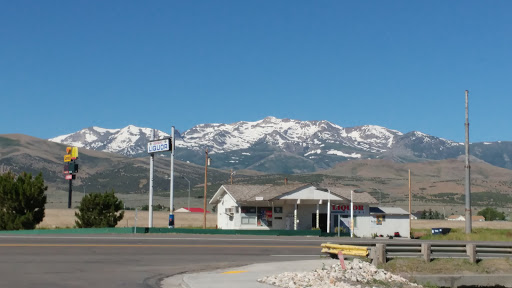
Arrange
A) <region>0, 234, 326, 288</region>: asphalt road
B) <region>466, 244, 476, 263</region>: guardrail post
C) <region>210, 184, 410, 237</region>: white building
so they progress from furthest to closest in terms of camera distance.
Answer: <region>210, 184, 410, 237</region>: white building, <region>466, 244, 476, 263</region>: guardrail post, <region>0, 234, 326, 288</region>: asphalt road

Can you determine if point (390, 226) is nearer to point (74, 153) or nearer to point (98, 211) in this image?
point (98, 211)

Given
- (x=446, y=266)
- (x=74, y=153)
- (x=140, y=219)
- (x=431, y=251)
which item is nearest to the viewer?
(x=446, y=266)

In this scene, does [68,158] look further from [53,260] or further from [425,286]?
[425,286]

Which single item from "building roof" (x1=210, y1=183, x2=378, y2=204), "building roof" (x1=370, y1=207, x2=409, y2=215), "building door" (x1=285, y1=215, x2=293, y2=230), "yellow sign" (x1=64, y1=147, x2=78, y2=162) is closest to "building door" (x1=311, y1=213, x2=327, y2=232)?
"building door" (x1=285, y1=215, x2=293, y2=230)

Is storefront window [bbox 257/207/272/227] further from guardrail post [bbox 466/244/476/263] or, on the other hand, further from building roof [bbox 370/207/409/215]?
guardrail post [bbox 466/244/476/263]

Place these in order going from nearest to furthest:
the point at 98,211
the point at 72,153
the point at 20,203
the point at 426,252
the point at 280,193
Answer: the point at 426,252 → the point at 280,193 → the point at 20,203 → the point at 98,211 → the point at 72,153

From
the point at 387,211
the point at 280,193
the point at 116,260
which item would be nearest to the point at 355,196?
the point at 387,211

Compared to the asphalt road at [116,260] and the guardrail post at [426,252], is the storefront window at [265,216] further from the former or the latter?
the guardrail post at [426,252]

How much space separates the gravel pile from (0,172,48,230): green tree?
54.3m

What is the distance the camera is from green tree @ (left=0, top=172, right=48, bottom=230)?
6994 centimetres

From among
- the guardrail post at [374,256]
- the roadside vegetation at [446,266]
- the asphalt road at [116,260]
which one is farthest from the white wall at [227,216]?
the guardrail post at [374,256]

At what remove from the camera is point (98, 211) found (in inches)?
2810

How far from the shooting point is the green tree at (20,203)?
69.9 m

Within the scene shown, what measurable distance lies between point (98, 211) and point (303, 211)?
2173 cm
